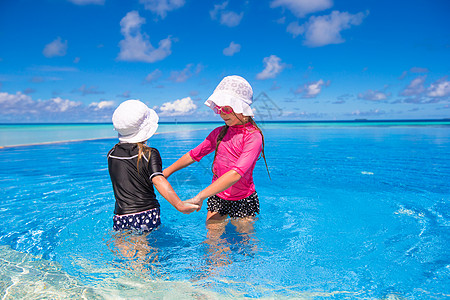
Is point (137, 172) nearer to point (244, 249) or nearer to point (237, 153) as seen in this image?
point (237, 153)

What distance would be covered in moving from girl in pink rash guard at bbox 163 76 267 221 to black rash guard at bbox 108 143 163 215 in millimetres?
473

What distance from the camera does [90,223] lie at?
4.01 m

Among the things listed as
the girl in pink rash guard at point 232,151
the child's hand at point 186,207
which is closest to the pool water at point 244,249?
the girl in pink rash guard at point 232,151

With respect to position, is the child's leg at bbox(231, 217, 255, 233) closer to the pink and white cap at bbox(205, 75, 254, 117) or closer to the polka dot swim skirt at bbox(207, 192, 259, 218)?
the polka dot swim skirt at bbox(207, 192, 259, 218)

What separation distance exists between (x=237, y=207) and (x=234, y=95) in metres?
1.24

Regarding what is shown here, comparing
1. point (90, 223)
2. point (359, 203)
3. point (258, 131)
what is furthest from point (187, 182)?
point (258, 131)

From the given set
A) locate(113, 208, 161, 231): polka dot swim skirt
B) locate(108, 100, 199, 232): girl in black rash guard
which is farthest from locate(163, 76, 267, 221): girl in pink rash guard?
locate(113, 208, 161, 231): polka dot swim skirt

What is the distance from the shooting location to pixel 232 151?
304cm

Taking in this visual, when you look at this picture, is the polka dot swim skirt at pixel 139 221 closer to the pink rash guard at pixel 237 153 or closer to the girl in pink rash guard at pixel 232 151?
the girl in pink rash guard at pixel 232 151

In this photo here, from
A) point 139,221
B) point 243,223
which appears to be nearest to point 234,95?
point 243,223

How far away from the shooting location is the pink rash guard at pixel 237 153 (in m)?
2.76

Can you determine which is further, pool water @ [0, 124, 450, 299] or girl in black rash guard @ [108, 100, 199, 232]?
girl in black rash guard @ [108, 100, 199, 232]

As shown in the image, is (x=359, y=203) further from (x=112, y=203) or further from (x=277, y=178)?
(x=112, y=203)

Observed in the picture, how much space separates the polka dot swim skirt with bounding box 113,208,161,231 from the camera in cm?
288
